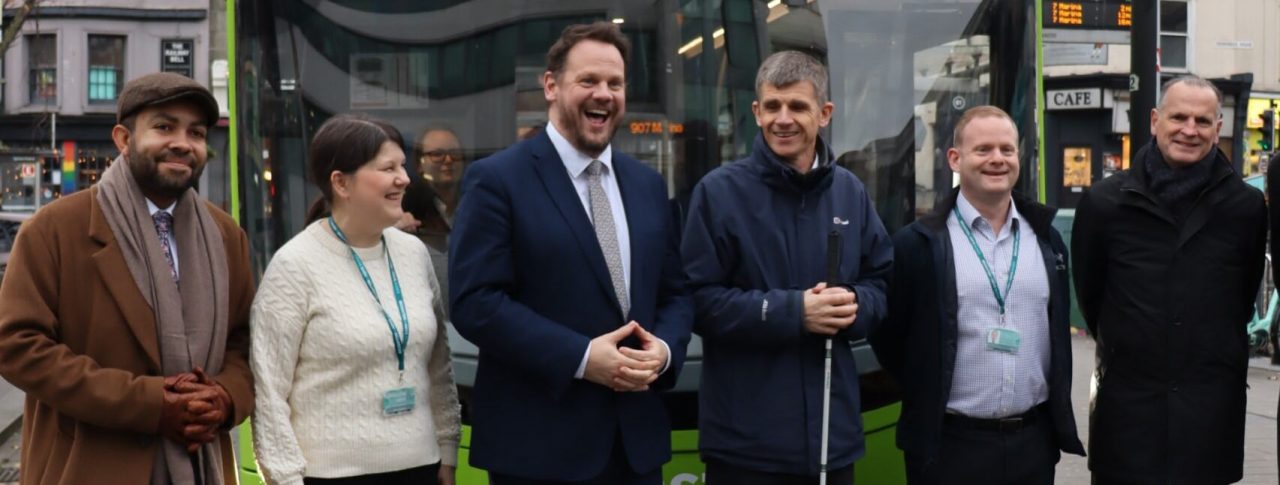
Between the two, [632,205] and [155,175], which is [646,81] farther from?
[155,175]

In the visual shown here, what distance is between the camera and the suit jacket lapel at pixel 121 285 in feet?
10.8

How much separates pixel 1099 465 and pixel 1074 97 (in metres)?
20.6

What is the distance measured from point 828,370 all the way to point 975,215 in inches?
31.0

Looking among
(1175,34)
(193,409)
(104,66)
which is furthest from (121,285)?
(104,66)

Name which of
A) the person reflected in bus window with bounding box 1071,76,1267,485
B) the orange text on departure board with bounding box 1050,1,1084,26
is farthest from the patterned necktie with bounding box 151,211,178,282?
the orange text on departure board with bounding box 1050,1,1084,26

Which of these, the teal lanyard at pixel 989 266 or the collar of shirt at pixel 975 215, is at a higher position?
the collar of shirt at pixel 975 215

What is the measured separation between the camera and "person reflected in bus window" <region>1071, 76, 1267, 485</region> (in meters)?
4.42

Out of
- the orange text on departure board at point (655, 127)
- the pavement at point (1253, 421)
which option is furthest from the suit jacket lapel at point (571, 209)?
the pavement at point (1253, 421)

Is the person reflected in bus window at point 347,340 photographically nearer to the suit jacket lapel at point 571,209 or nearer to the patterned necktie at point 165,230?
the patterned necktie at point 165,230

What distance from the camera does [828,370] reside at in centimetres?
396

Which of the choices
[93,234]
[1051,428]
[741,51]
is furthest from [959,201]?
[93,234]

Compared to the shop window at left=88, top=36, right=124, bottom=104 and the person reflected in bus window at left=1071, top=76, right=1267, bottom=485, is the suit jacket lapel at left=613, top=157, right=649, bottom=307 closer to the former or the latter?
the person reflected in bus window at left=1071, top=76, right=1267, bottom=485

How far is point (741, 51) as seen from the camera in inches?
211

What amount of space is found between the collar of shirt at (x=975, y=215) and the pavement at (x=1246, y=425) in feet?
7.69
